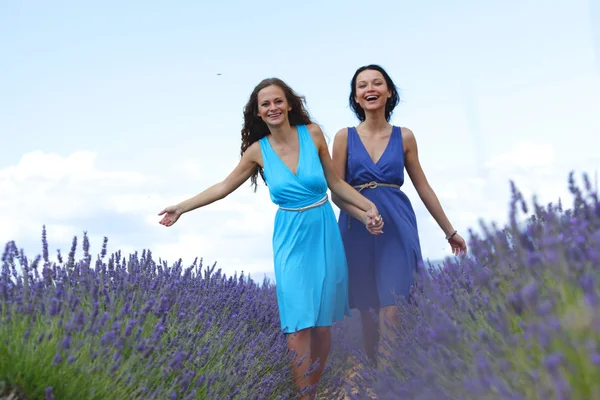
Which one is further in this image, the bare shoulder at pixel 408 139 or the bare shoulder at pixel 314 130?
the bare shoulder at pixel 408 139

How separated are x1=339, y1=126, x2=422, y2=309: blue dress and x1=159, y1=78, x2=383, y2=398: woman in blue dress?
0.18m

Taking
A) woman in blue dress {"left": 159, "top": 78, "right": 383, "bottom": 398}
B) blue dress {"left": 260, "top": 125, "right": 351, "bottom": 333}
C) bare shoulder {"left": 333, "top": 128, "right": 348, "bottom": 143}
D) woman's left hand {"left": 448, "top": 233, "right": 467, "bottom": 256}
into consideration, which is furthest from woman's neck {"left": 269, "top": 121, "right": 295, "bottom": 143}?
woman's left hand {"left": 448, "top": 233, "right": 467, "bottom": 256}

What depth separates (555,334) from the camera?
59.2 inches

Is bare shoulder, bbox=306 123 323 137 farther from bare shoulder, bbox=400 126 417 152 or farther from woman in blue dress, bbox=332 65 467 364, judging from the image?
bare shoulder, bbox=400 126 417 152

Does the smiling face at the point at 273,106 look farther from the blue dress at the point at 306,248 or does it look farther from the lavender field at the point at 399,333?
the lavender field at the point at 399,333

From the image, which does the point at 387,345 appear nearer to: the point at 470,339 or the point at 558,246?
the point at 470,339

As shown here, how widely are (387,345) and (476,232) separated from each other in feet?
4.01

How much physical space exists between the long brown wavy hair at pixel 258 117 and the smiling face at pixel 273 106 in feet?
0.45

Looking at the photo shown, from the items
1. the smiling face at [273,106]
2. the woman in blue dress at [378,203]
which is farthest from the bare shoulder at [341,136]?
the smiling face at [273,106]

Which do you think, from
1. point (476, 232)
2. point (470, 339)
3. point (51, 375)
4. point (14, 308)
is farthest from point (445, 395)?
point (14, 308)

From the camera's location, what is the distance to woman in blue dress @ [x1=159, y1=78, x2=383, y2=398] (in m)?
3.75

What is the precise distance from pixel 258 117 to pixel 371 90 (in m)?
0.72

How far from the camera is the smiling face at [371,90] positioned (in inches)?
164

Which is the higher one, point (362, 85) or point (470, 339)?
point (362, 85)
